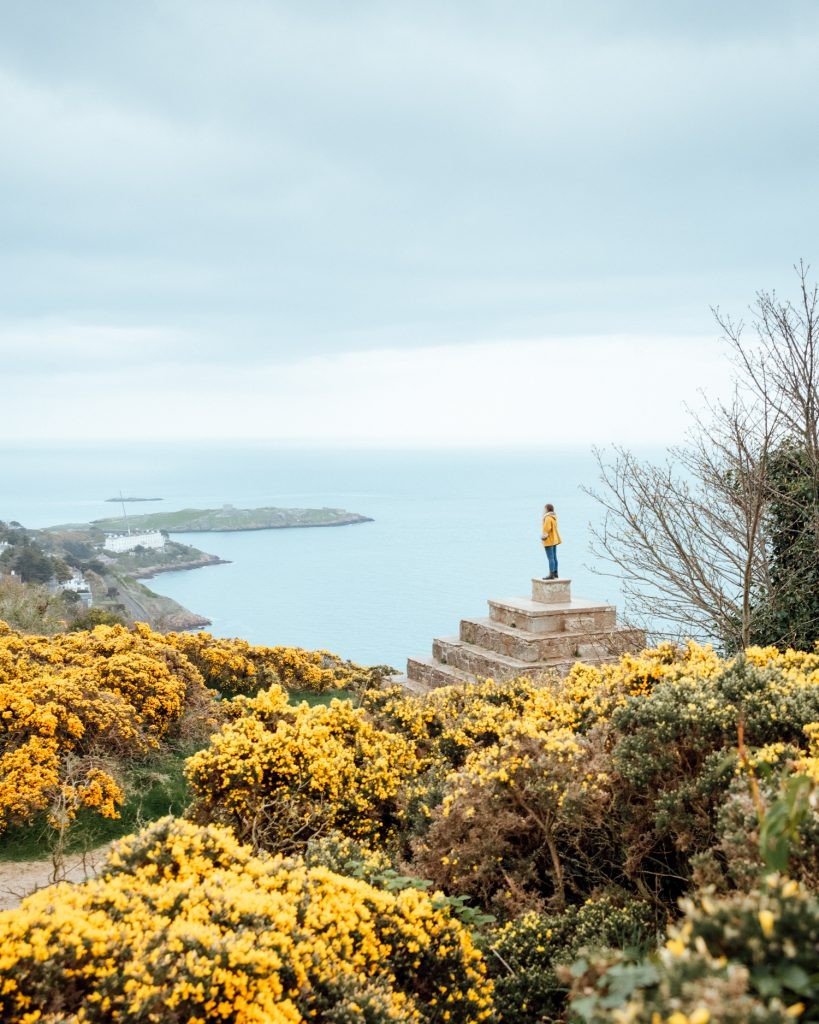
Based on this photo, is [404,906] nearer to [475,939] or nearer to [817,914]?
[475,939]

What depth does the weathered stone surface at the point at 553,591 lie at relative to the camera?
13633 millimetres

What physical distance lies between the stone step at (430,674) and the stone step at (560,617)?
125 centimetres

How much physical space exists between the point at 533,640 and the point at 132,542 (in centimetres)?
4571

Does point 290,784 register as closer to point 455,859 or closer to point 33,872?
point 455,859

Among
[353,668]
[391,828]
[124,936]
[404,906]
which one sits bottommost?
[353,668]

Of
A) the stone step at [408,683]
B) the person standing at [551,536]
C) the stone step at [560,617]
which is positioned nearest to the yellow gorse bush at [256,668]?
the stone step at [408,683]

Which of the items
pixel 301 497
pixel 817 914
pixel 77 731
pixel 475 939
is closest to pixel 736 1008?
pixel 817 914

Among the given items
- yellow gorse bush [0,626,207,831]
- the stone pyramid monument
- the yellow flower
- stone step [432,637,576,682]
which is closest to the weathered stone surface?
the stone pyramid monument

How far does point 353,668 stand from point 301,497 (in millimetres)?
91632

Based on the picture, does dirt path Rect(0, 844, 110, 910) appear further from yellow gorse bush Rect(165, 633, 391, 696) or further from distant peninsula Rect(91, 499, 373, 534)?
distant peninsula Rect(91, 499, 373, 534)

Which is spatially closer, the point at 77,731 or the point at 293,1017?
the point at 293,1017

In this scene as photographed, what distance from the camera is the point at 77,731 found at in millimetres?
7926

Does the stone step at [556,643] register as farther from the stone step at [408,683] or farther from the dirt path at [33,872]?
the dirt path at [33,872]

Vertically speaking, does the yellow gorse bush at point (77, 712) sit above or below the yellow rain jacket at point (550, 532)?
below
